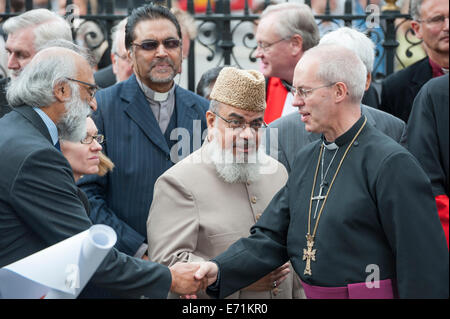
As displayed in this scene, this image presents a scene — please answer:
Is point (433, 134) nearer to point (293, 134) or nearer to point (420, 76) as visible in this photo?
point (293, 134)

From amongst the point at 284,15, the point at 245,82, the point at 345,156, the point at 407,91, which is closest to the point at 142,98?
the point at 245,82

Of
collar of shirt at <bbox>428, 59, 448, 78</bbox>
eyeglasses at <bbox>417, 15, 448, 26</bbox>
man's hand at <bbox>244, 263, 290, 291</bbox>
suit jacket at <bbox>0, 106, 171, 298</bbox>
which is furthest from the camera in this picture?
collar of shirt at <bbox>428, 59, 448, 78</bbox>

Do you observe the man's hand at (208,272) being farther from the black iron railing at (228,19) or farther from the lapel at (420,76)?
the black iron railing at (228,19)

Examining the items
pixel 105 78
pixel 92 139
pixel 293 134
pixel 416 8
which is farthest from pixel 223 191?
pixel 105 78

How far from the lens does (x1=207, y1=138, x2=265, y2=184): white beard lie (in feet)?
14.1

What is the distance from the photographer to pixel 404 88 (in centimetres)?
591

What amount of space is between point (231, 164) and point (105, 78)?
2.52 metres

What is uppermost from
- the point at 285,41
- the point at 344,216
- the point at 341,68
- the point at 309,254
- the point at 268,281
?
the point at 341,68

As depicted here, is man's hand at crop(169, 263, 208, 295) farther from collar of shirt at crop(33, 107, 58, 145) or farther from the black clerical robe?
collar of shirt at crop(33, 107, 58, 145)

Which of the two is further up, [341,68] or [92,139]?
[341,68]

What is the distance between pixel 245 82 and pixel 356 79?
0.75 meters

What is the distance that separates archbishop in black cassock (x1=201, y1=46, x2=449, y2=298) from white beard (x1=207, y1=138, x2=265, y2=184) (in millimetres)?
275

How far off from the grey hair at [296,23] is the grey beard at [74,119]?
2084mm

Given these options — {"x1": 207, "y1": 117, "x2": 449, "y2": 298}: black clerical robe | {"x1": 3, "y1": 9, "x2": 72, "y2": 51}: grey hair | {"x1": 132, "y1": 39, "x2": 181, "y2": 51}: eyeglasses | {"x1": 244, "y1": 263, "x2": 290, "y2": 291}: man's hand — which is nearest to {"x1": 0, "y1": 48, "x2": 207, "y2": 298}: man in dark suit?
{"x1": 244, "y1": 263, "x2": 290, "y2": 291}: man's hand
